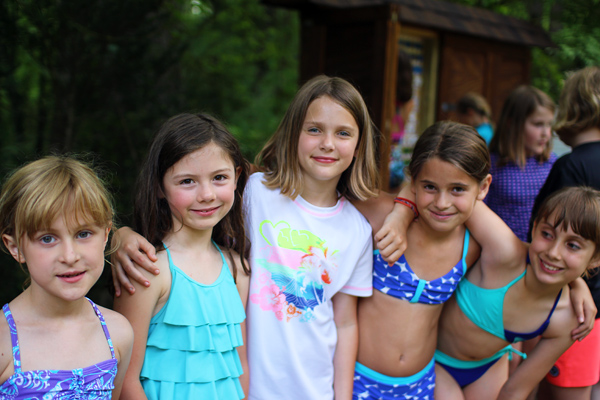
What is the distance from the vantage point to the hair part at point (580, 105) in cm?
270

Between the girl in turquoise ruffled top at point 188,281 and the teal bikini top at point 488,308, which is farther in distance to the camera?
the teal bikini top at point 488,308

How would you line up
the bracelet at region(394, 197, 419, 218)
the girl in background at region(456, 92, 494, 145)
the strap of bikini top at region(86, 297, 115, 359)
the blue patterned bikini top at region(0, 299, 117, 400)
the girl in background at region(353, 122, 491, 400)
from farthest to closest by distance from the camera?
the girl in background at region(456, 92, 494, 145) < the bracelet at region(394, 197, 419, 218) < the girl in background at region(353, 122, 491, 400) < the strap of bikini top at region(86, 297, 115, 359) < the blue patterned bikini top at region(0, 299, 117, 400)

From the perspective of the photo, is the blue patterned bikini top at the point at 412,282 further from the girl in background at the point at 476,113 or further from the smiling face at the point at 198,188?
the girl in background at the point at 476,113

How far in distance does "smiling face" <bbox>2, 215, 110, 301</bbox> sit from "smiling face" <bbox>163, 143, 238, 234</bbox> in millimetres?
417

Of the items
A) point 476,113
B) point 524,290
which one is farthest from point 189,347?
point 476,113

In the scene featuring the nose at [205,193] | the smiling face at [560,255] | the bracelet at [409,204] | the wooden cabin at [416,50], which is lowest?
the smiling face at [560,255]

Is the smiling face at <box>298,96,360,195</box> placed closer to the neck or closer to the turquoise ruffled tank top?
the turquoise ruffled tank top

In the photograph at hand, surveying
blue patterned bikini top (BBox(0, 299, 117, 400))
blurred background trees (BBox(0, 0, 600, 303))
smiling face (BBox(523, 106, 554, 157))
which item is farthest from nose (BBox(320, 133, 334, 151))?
smiling face (BBox(523, 106, 554, 157))

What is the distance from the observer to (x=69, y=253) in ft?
5.00

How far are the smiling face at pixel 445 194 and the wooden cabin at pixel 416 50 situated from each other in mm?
1727

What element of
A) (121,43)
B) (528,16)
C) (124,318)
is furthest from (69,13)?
(528,16)

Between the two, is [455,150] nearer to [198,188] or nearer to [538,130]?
[198,188]

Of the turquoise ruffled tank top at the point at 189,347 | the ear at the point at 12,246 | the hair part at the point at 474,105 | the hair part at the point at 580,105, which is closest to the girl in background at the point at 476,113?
the hair part at the point at 474,105

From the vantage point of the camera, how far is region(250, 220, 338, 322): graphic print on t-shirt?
217 cm
